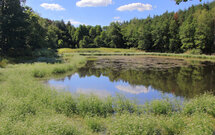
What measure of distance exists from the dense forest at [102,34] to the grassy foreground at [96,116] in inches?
748

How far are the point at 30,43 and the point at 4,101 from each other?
28.1m

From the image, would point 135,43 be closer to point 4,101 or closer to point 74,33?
point 74,33

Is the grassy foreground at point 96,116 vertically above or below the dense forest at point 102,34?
below

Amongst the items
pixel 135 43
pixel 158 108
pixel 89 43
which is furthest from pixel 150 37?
pixel 158 108

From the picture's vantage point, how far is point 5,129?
4719 millimetres

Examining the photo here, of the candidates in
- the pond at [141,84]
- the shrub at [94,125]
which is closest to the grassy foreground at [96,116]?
the shrub at [94,125]

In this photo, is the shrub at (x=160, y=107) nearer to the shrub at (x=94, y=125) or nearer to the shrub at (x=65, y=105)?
the shrub at (x=94, y=125)

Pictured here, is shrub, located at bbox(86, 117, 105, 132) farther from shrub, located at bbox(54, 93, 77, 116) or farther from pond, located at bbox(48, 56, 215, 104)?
pond, located at bbox(48, 56, 215, 104)

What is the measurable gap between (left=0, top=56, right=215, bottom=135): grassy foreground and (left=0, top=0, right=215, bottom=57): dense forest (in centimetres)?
1901

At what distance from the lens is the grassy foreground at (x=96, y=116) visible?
4996 millimetres

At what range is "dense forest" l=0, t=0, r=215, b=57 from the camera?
26031 millimetres

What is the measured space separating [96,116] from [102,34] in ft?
248

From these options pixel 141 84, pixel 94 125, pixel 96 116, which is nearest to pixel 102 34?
pixel 141 84

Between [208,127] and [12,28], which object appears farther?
[12,28]
